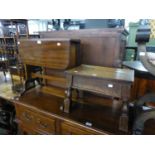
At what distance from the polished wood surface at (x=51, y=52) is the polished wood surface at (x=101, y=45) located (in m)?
0.11

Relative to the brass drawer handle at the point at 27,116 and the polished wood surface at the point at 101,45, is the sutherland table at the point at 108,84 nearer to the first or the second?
the polished wood surface at the point at 101,45

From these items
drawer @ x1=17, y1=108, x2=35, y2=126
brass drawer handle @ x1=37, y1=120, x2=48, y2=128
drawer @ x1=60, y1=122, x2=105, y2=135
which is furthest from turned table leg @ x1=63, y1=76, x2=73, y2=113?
drawer @ x1=17, y1=108, x2=35, y2=126

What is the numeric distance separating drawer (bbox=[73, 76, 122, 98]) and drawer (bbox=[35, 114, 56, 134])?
38 cm

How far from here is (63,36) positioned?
130 centimetres

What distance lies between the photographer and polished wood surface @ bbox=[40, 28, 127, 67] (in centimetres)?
108

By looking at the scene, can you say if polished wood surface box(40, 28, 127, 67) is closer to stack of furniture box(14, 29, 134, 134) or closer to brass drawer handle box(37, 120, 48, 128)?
stack of furniture box(14, 29, 134, 134)

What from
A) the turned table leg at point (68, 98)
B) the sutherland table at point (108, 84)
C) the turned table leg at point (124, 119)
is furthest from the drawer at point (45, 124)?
the turned table leg at point (124, 119)

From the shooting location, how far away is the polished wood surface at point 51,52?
1.05 metres

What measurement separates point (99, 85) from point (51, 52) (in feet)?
1.51

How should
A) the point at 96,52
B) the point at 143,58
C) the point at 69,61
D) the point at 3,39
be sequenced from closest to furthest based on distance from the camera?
the point at 143,58 → the point at 69,61 → the point at 96,52 → the point at 3,39

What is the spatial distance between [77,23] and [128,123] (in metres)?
3.07
